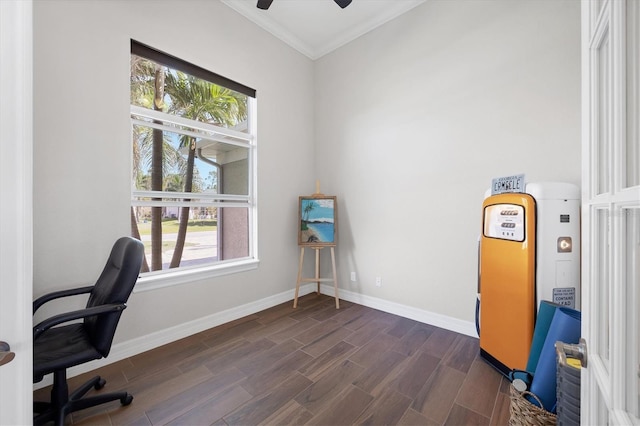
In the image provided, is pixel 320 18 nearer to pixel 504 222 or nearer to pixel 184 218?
pixel 184 218

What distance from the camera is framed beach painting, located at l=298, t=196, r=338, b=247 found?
10.6 feet

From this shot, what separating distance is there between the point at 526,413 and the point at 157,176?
3.02 m

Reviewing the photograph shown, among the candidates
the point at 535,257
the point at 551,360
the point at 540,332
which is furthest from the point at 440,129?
the point at 551,360

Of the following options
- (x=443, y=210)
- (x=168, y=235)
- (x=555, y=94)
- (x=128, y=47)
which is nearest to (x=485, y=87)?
(x=555, y=94)

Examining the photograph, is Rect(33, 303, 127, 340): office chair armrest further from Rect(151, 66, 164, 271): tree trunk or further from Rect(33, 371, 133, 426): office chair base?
Rect(151, 66, 164, 271): tree trunk

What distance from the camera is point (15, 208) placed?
23.7 inches

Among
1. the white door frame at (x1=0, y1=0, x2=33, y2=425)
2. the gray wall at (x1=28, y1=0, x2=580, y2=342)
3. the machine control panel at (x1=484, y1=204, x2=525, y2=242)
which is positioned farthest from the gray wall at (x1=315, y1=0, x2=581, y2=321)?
the white door frame at (x1=0, y1=0, x2=33, y2=425)

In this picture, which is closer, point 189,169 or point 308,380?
point 308,380

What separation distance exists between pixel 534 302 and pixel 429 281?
3.38ft

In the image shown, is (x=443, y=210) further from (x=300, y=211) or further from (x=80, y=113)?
(x=80, y=113)

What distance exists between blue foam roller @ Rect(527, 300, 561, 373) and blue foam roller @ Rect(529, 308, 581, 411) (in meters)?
0.17

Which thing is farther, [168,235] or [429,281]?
[429,281]

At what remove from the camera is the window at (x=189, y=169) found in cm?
226

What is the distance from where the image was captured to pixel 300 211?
3.31 meters
